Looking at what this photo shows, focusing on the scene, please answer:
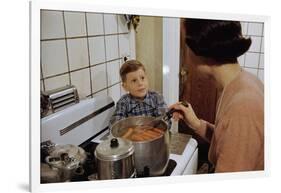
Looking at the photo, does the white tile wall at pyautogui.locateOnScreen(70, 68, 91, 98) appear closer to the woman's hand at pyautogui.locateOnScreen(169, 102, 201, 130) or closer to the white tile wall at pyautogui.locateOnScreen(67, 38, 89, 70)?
Answer: the white tile wall at pyautogui.locateOnScreen(67, 38, 89, 70)

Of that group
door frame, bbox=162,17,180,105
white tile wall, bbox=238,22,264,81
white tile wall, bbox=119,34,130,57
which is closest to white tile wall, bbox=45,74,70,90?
white tile wall, bbox=119,34,130,57

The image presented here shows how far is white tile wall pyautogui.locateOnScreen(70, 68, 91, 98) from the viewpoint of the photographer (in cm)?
89

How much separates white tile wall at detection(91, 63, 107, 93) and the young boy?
0.20 ft

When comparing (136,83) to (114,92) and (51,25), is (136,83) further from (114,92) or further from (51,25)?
(51,25)

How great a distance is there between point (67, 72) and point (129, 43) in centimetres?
24

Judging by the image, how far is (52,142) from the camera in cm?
86

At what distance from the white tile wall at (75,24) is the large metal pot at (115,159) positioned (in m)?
0.36

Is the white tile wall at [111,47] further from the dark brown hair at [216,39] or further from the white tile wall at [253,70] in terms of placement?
the white tile wall at [253,70]

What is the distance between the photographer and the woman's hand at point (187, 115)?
39.3 inches

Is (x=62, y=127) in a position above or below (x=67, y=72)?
below

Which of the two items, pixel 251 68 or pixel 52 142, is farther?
pixel 251 68

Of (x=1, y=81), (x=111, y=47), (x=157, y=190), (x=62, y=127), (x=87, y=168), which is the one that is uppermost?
(x=111, y=47)

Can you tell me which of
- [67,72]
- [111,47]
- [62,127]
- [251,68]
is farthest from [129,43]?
[251,68]
